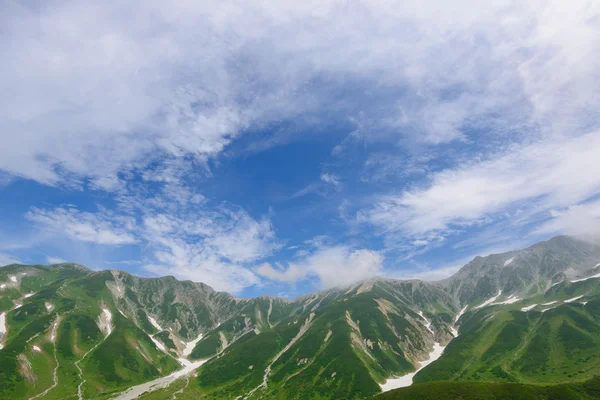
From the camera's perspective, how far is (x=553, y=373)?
166750mm

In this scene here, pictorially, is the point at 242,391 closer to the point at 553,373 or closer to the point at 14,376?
the point at 14,376

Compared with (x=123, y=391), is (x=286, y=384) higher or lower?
lower

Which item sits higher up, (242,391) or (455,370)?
(242,391)

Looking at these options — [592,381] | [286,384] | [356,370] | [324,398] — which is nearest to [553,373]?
[592,381]

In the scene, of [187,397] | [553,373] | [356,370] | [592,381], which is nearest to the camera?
[592,381]

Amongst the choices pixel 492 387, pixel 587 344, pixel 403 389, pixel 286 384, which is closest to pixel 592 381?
pixel 492 387

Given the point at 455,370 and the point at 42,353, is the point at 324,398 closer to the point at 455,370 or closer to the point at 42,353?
the point at 455,370

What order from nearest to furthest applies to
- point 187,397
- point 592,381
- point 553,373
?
1. point 592,381
2. point 553,373
3. point 187,397

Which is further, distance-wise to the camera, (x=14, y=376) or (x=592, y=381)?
(x=14, y=376)

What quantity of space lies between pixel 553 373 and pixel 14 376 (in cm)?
28897

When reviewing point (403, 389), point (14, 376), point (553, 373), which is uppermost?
point (14, 376)

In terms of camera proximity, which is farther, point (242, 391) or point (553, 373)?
point (242, 391)

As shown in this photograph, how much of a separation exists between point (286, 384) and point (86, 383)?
11876 cm

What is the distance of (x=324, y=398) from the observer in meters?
174
